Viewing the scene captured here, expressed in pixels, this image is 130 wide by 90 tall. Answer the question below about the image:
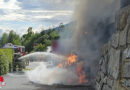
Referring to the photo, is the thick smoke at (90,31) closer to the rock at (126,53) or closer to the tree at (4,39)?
the rock at (126,53)

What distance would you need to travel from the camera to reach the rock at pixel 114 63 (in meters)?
3.74

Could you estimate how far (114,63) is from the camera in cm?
391

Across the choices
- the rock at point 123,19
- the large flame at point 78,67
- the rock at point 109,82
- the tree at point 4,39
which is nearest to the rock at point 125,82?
the rock at point 109,82

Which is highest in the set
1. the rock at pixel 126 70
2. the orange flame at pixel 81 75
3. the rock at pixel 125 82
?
the rock at pixel 126 70

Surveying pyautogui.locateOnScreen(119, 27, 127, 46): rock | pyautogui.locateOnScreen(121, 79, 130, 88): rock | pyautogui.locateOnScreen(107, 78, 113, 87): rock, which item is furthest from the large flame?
pyautogui.locateOnScreen(121, 79, 130, 88): rock

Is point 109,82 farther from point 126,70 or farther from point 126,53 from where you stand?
point 126,53

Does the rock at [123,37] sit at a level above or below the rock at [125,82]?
above

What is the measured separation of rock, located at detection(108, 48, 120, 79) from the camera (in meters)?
3.74

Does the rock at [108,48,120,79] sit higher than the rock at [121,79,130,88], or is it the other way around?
the rock at [108,48,120,79]

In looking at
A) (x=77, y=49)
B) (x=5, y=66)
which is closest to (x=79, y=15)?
(x=77, y=49)

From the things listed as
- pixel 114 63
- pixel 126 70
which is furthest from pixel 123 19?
pixel 126 70

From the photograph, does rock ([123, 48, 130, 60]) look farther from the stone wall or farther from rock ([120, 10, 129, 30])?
rock ([120, 10, 129, 30])

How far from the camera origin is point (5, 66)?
20172mm

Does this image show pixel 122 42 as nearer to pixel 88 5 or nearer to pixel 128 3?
pixel 128 3
